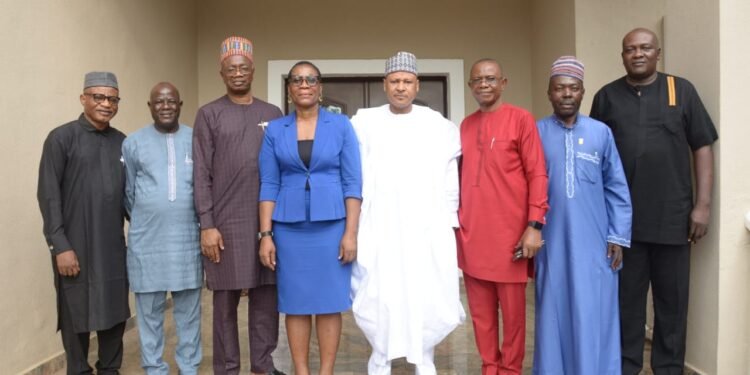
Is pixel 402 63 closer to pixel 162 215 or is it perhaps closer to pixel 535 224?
pixel 535 224

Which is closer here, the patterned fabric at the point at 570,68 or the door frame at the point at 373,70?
the patterned fabric at the point at 570,68

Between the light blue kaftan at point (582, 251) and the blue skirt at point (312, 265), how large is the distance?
1.01 meters

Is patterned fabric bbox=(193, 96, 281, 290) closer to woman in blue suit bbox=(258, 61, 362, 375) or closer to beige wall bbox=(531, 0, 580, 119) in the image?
woman in blue suit bbox=(258, 61, 362, 375)

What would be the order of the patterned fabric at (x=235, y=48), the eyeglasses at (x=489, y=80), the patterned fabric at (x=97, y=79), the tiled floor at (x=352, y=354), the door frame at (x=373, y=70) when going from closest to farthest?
the eyeglasses at (x=489, y=80), the patterned fabric at (x=235, y=48), the patterned fabric at (x=97, y=79), the tiled floor at (x=352, y=354), the door frame at (x=373, y=70)

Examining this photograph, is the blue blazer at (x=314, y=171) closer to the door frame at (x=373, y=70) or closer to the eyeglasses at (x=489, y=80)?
the eyeglasses at (x=489, y=80)

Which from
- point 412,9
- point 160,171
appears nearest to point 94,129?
point 160,171

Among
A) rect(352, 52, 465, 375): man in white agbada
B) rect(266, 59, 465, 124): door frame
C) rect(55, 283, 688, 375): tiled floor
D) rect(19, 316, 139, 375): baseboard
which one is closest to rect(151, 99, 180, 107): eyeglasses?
rect(352, 52, 465, 375): man in white agbada

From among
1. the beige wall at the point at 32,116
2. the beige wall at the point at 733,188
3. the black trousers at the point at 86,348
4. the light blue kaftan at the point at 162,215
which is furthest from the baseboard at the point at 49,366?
the beige wall at the point at 733,188

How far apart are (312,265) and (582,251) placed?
4.22 ft

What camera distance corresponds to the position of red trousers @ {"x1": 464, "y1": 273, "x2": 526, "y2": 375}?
9.37ft

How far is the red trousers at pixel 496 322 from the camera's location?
2.86 m

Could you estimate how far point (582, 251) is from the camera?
9.18 feet

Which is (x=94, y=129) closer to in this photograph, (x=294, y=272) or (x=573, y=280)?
(x=294, y=272)

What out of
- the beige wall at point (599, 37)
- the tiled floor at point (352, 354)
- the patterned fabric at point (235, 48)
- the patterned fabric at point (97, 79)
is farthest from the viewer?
the beige wall at point (599, 37)
